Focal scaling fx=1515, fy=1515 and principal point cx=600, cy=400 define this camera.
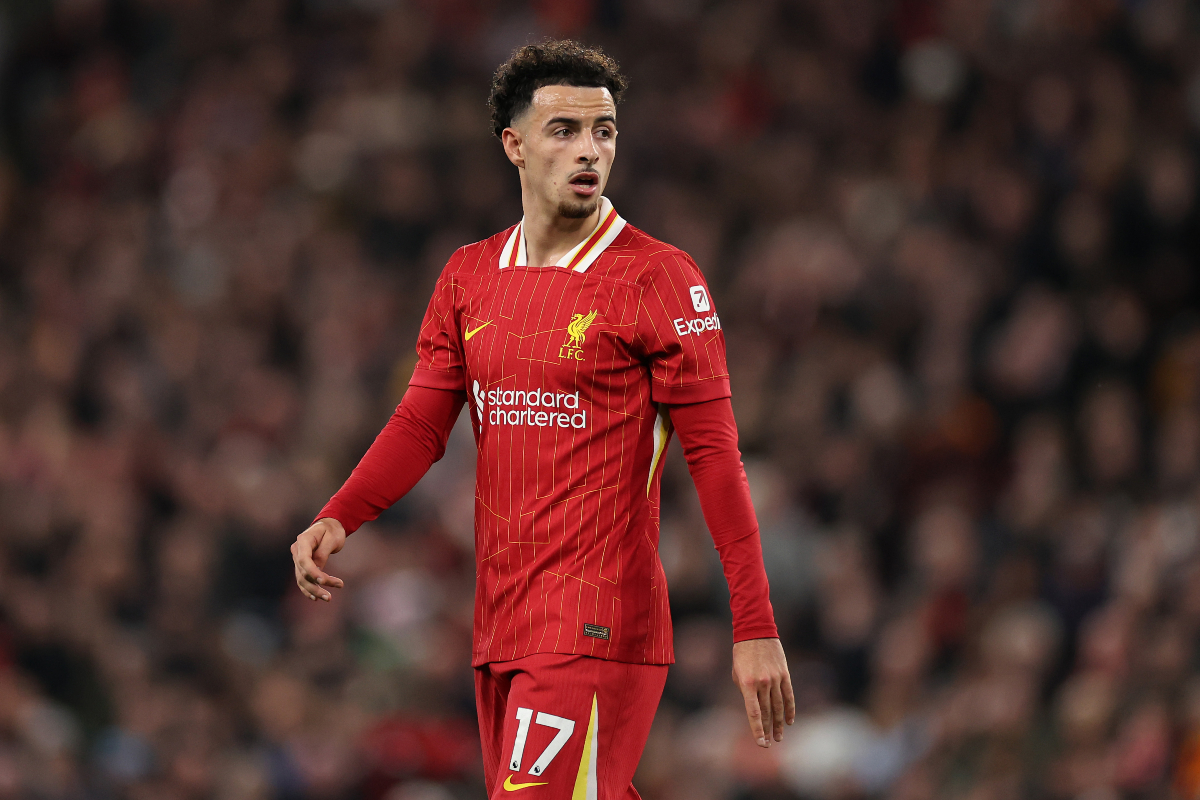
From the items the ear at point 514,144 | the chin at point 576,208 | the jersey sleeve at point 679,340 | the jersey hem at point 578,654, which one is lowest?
the jersey hem at point 578,654

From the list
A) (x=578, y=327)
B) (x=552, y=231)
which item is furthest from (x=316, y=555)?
(x=552, y=231)

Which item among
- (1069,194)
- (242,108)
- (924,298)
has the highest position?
(242,108)

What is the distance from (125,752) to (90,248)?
4258 millimetres

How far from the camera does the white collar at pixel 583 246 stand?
3.87m

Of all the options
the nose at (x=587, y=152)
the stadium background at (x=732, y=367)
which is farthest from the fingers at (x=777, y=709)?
the stadium background at (x=732, y=367)

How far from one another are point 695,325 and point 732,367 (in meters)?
5.57

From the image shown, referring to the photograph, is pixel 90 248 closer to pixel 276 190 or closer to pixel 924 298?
pixel 276 190

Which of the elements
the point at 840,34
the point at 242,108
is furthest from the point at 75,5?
the point at 840,34

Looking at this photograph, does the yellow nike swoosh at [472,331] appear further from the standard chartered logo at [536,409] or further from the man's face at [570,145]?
the man's face at [570,145]

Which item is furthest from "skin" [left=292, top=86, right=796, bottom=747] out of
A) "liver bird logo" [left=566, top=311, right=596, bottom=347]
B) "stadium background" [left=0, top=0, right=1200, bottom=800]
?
"stadium background" [left=0, top=0, right=1200, bottom=800]

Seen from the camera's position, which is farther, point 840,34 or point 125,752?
point 840,34

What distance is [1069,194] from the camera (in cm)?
920

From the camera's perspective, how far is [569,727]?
3.64 m

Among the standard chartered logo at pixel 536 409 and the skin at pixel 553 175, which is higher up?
the skin at pixel 553 175
